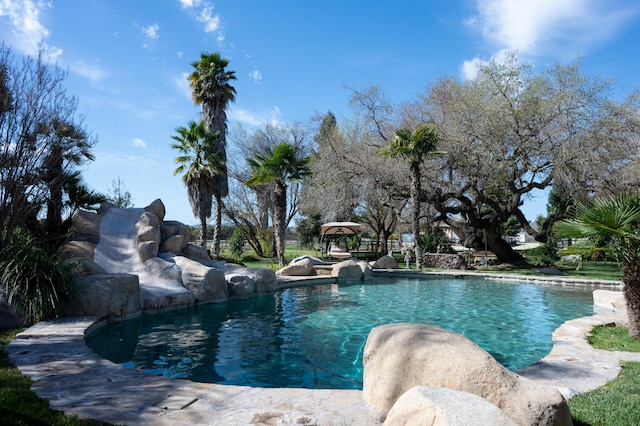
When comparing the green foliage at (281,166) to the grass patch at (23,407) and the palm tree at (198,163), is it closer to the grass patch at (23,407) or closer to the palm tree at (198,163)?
the palm tree at (198,163)

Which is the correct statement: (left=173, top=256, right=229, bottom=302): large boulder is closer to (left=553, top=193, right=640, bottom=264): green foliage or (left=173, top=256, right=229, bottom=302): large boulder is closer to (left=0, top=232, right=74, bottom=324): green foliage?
(left=0, top=232, right=74, bottom=324): green foliage

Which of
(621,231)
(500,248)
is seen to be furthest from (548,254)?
(621,231)

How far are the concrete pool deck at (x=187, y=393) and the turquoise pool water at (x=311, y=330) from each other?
1112mm

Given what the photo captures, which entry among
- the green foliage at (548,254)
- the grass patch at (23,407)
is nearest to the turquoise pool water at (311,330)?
the grass patch at (23,407)

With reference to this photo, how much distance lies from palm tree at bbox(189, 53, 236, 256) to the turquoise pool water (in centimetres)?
1029

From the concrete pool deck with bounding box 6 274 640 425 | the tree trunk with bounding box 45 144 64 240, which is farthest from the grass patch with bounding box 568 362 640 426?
the tree trunk with bounding box 45 144 64 240

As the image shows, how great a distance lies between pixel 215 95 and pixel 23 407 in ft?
69.5

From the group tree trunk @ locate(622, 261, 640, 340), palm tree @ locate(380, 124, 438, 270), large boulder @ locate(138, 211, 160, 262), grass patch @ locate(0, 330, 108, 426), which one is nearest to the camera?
grass patch @ locate(0, 330, 108, 426)

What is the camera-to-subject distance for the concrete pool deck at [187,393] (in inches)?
143

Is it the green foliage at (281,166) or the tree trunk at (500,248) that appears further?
the tree trunk at (500,248)

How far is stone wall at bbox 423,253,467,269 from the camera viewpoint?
74.7ft

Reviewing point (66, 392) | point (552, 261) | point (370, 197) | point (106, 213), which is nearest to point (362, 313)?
point (66, 392)

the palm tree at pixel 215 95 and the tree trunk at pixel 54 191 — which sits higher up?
the palm tree at pixel 215 95

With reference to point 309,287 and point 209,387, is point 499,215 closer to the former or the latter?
point 309,287
